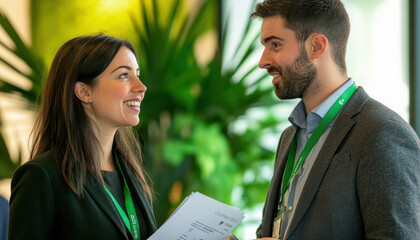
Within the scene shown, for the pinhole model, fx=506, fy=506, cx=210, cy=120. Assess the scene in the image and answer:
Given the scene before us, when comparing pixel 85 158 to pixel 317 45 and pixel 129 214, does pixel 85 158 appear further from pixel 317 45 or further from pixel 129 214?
pixel 317 45

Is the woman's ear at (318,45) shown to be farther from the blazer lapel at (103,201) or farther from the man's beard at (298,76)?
the blazer lapel at (103,201)

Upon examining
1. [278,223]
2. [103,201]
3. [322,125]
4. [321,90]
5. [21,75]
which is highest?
[21,75]

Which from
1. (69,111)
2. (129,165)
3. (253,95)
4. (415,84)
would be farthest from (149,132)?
(415,84)

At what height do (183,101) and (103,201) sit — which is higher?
(183,101)

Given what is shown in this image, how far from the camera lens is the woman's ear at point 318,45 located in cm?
200

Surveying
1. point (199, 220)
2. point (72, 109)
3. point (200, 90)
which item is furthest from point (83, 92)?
point (200, 90)

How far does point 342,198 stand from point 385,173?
0.55 feet

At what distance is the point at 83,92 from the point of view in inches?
80.0

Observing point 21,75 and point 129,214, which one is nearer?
point 129,214

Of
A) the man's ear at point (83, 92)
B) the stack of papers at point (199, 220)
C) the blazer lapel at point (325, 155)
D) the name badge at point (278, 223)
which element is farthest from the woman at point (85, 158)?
the blazer lapel at point (325, 155)

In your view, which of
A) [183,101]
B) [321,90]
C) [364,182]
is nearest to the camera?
[364,182]

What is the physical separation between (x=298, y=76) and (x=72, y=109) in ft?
2.95

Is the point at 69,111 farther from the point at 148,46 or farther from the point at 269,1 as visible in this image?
the point at 148,46

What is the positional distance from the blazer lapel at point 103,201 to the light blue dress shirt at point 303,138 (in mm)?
603
